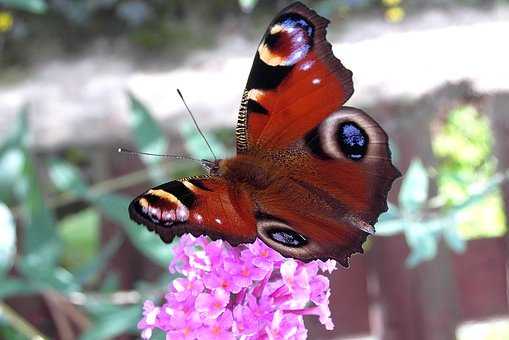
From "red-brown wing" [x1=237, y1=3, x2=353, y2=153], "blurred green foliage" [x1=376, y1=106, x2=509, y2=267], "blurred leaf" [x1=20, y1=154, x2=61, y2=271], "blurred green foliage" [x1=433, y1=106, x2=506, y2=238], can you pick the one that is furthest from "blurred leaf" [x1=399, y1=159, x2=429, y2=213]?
"blurred leaf" [x1=20, y1=154, x2=61, y2=271]

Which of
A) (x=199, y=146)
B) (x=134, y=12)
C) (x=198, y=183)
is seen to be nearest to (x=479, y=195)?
(x=199, y=146)

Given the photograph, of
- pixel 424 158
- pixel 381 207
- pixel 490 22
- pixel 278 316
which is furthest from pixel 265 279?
pixel 490 22

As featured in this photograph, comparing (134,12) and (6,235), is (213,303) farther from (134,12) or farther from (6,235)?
(134,12)

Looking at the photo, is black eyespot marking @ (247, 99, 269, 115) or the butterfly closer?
the butterfly

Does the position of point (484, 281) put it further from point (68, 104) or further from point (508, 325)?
point (68, 104)

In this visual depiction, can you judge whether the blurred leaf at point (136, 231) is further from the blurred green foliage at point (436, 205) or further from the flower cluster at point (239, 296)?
the flower cluster at point (239, 296)

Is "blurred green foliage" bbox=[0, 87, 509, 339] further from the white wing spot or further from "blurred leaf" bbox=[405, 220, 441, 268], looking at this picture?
the white wing spot
